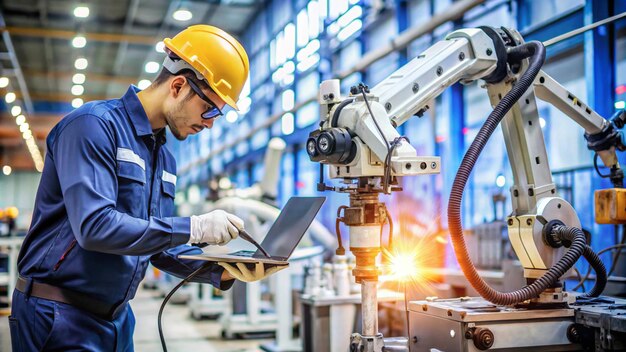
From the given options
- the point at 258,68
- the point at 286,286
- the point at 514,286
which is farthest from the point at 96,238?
the point at 258,68

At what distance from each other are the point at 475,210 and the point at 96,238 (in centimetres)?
503

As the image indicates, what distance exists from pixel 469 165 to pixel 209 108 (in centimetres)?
94

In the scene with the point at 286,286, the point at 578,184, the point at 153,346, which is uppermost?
the point at 578,184

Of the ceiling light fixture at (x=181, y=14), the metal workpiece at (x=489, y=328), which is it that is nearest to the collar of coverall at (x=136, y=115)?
the metal workpiece at (x=489, y=328)

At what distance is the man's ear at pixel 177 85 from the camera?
2.10 metres

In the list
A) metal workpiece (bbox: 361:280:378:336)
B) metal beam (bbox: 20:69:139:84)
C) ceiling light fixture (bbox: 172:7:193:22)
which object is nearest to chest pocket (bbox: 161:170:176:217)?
metal workpiece (bbox: 361:280:378:336)

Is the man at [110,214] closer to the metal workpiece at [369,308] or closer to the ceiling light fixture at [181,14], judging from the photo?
the metal workpiece at [369,308]

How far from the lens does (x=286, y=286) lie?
5.77 meters

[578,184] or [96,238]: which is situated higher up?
[578,184]

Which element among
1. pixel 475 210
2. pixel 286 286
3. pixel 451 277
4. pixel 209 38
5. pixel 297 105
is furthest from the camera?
pixel 297 105

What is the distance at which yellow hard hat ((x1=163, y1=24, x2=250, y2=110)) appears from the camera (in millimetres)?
2109

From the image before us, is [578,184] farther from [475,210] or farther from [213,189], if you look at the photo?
[213,189]

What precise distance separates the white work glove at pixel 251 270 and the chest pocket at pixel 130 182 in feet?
1.13

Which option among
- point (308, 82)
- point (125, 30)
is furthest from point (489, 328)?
point (125, 30)
